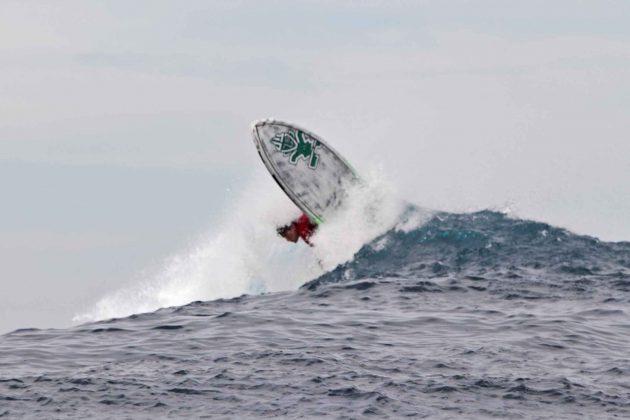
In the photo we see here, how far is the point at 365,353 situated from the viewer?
19422 millimetres

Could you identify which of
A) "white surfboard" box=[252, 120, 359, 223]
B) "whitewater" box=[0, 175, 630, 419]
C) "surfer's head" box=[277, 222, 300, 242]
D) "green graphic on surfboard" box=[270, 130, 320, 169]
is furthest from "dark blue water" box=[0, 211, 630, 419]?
"green graphic on surfboard" box=[270, 130, 320, 169]

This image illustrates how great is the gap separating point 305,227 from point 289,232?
0.71 metres

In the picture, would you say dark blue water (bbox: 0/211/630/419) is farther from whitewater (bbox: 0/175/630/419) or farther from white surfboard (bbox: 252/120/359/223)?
white surfboard (bbox: 252/120/359/223)

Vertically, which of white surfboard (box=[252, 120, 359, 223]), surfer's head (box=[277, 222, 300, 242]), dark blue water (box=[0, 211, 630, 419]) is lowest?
dark blue water (box=[0, 211, 630, 419])

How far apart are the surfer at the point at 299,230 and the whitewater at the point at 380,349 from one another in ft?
7.44

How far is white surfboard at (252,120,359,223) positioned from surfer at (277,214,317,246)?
1.08ft

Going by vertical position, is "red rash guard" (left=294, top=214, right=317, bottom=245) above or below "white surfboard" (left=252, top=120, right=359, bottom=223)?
below

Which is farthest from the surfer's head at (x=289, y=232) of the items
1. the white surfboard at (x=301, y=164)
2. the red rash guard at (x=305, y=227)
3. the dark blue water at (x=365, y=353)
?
the dark blue water at (x=365, y=353)

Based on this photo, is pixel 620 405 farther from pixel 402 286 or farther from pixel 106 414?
pixel 402 286

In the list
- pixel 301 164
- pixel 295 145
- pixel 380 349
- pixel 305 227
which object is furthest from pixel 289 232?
pixel 380 349

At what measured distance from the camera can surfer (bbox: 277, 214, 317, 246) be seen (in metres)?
34.8

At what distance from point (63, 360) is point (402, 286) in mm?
10074

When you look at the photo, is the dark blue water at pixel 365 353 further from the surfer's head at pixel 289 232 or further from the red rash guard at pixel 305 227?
the surfer's head at pixel 289 232

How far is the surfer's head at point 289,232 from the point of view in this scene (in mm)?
35250
